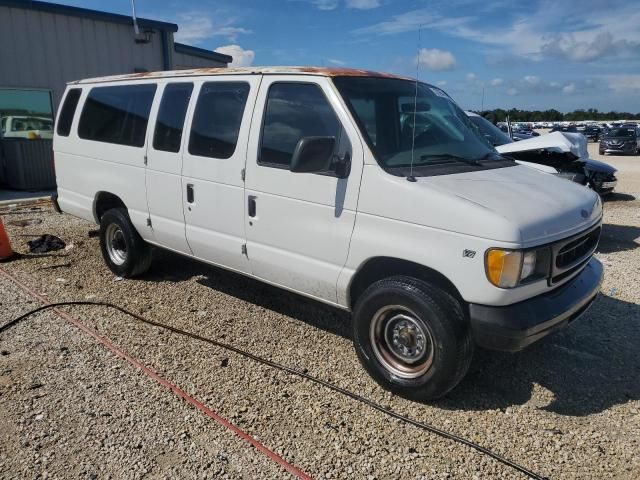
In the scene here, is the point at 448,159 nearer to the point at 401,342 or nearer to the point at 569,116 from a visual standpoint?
the point at 401,342

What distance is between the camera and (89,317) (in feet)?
15.7

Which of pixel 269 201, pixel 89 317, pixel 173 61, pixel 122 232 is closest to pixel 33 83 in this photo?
pixel 173 61

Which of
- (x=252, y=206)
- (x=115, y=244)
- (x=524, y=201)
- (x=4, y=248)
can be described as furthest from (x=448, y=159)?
(x=4, y=248)

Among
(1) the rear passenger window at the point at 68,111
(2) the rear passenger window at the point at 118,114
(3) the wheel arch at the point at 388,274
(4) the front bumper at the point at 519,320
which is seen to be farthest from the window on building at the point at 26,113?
(4) the front bumper at the point at 519,320

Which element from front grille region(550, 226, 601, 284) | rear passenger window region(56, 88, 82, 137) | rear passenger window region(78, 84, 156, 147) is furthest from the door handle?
rear passenger window region(56, 88, 82, 137)

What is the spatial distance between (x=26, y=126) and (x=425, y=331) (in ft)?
40.9

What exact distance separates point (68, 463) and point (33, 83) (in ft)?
38.9

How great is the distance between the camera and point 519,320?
301cm

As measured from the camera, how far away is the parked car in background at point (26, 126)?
480 inches

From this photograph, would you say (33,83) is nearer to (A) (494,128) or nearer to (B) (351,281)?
(A) (494,128)

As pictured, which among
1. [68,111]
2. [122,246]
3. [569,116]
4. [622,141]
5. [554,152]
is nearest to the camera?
[122,246]

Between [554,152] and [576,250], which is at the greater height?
[554,152]

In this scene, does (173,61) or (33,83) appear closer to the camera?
(33,83)

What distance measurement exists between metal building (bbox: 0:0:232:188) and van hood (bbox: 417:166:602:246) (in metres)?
11.9
